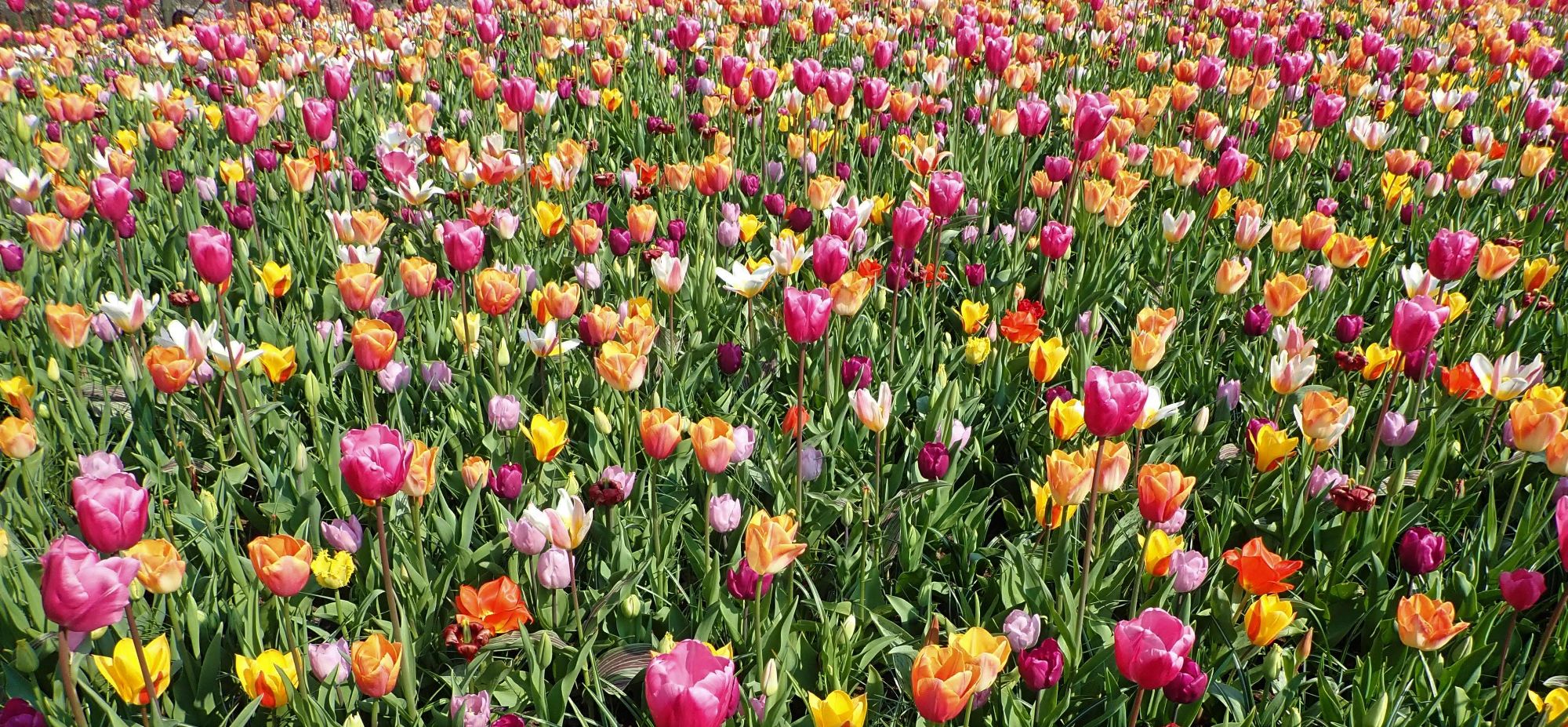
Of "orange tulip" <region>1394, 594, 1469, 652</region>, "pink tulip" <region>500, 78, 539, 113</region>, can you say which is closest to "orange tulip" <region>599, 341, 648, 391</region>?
"orange tulip" <region>1394, 594, 1469, 652</region>

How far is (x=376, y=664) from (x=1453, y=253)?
8.20 ft

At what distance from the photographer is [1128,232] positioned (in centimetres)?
393

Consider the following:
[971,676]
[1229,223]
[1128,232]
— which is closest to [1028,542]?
[971,676]

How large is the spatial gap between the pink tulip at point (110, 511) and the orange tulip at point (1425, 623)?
1.84 meters

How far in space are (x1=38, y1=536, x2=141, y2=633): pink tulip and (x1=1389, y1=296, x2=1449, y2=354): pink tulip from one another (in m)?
2.07

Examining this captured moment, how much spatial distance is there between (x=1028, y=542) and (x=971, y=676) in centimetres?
94

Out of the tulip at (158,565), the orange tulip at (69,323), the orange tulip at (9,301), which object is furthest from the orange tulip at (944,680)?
the orange tulip at (9,301)

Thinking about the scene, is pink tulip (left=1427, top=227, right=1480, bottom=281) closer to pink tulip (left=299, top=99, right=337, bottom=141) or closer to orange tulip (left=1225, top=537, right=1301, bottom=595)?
orange tulip (left=1225, top=537, right=1301, bottom=595)

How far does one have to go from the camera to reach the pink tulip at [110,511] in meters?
1.27

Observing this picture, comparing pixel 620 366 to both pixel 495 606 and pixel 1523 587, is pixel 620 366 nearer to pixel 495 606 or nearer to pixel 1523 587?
pixel 495 606

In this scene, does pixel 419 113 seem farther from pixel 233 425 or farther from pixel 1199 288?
pixel 1199 288

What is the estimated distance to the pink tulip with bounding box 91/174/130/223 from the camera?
267cm

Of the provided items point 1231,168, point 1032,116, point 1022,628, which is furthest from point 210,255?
point 1231,168

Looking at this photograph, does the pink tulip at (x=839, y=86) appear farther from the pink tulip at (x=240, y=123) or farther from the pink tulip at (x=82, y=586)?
the pink tulip at (x=82, y=586)
